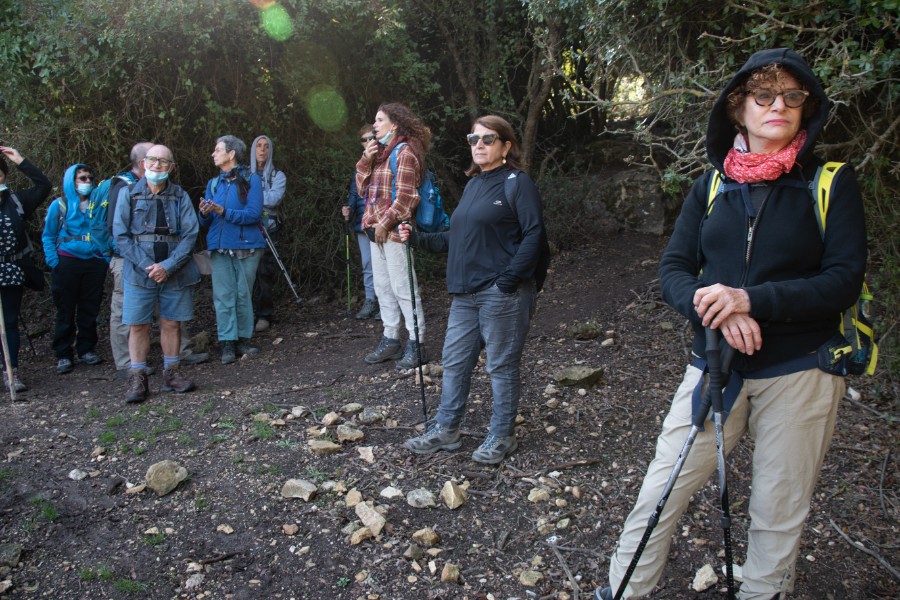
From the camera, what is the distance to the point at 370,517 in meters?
3.50

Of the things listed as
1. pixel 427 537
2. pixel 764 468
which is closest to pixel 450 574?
pixel 427 537

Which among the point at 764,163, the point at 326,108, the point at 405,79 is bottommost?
the point at 764,163

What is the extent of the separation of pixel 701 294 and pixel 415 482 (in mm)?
2204

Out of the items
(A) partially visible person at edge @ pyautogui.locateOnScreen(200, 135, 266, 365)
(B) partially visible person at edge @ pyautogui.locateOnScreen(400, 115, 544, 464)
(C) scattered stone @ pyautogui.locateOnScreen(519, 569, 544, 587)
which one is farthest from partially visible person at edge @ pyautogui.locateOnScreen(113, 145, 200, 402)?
(C) scattered stone @ pyautogui.locateOnScreen(519, 569, 544, 587)

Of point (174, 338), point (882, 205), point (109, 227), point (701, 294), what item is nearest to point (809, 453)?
point (701, 294)

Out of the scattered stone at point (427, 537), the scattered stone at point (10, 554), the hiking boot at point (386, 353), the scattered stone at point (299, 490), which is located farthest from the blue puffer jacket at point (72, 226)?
the scattered stone at point (427, 537)

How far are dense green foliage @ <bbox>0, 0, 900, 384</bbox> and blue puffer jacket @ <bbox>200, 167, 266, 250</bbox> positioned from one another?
5.61 ft

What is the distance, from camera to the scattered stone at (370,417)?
15.2 feet

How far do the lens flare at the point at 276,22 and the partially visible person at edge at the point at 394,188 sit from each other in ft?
9.03

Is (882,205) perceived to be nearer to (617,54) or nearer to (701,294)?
(617,54)

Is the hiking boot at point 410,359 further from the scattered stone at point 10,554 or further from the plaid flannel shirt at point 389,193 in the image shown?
the scattered stone at point 10,554

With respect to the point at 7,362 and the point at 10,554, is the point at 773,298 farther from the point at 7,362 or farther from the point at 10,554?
the point at 7,362

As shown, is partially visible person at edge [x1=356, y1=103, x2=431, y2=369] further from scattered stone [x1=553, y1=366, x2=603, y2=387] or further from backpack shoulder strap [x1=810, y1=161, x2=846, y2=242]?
backpack shoulder strap [x1=810, y1=161, x2=846, y2=242]

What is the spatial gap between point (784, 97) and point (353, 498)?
2811mm
